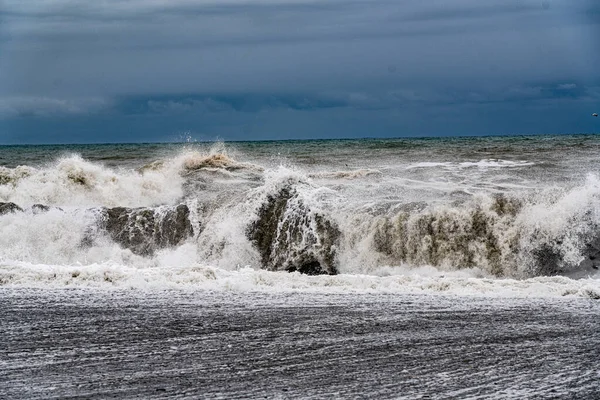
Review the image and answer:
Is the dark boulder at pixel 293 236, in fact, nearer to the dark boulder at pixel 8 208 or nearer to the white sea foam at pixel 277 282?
the white sea foam at pixel 277 282

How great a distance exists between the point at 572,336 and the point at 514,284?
7.91ft

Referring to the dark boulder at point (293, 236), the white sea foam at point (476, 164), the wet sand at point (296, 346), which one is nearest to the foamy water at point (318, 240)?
the dark boulder at point (293, 236)

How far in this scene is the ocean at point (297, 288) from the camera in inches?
224

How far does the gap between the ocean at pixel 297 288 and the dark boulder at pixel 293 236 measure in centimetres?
3

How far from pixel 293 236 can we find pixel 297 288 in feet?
8.95

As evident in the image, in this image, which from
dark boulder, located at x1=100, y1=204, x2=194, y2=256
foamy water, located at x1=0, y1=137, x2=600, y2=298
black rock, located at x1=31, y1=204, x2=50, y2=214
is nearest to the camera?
foamy water, located at x1=0, y1=137, x2=600, y2=298

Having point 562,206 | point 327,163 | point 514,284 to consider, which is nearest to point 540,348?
point 514,284

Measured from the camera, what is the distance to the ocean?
569cm

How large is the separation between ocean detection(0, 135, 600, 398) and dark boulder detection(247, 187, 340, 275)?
0.03 m

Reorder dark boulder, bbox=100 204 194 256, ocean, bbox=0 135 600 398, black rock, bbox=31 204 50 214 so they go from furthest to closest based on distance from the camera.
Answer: black rock, bbox=31 204 50 214
dark boulder, bbox=100 204 194 256
ocean, bbox=0 135 600 398

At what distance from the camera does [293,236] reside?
11727mm

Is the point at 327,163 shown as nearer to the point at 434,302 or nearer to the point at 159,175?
the point at 159,175

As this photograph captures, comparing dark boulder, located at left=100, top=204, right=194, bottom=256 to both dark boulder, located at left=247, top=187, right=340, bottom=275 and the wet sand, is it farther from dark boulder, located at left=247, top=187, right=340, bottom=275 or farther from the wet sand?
the wet sand

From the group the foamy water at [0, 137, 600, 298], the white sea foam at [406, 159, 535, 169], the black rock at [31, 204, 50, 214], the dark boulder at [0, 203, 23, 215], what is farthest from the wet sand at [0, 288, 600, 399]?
the white sea foam at [406, 159, 535, 169]
